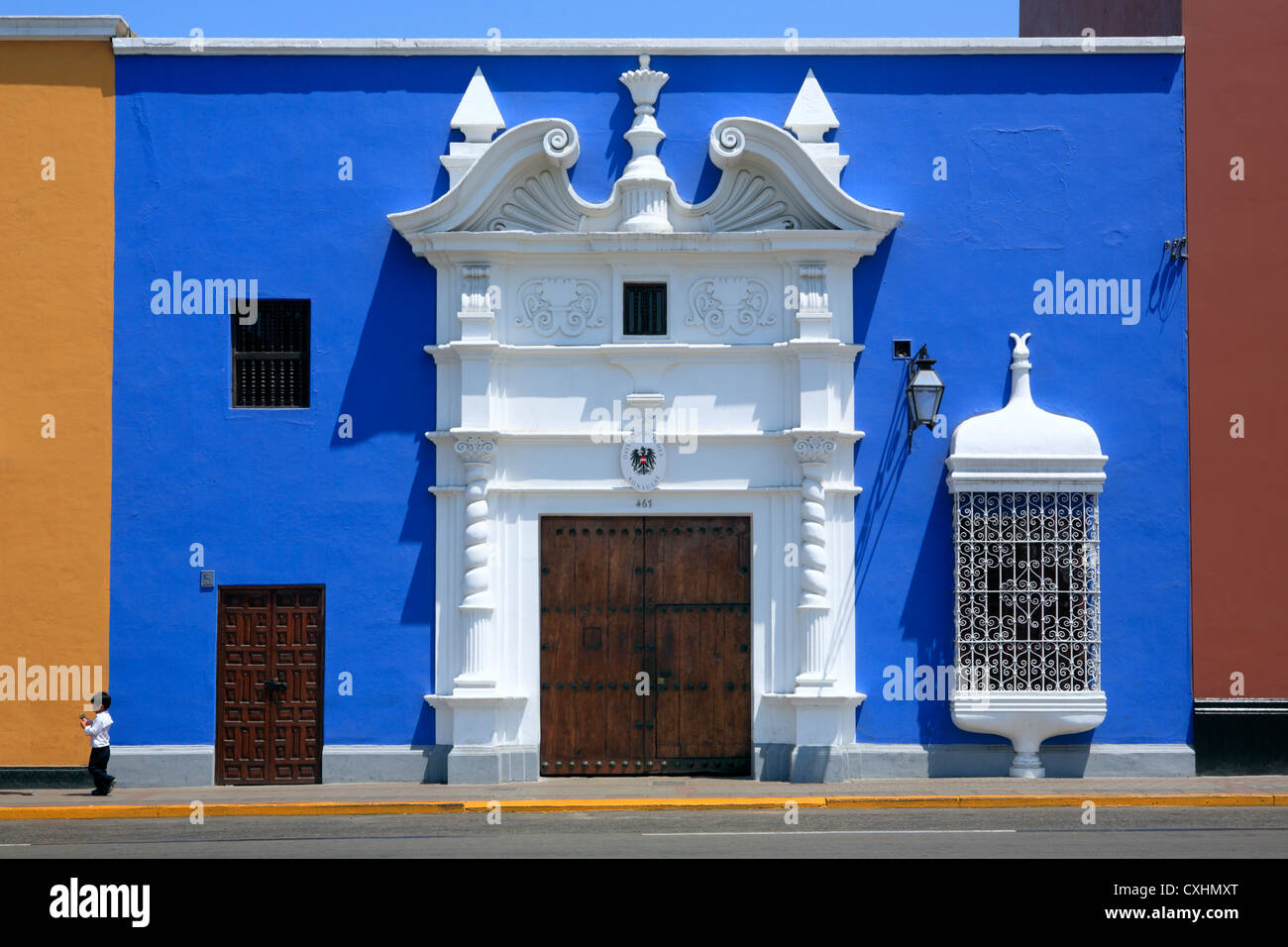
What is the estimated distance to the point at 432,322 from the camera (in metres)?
15.7

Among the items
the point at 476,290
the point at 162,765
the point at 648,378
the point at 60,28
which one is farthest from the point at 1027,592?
the point at 60,28

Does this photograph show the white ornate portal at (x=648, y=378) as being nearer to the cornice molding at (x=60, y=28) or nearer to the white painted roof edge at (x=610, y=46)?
the white painted roof edge at (x=610, y=46)

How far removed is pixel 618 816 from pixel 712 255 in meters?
5.41

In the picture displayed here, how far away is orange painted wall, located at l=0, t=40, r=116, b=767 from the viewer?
15.4 m

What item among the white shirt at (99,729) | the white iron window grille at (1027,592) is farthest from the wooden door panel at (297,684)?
the white iron window grille at (1027,592)

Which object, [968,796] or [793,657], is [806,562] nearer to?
[793,657]

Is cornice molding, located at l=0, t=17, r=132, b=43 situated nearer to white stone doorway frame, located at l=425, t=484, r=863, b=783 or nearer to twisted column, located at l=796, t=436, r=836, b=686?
white stone doorway frame, located at l=425, t=484, r=863, b=783

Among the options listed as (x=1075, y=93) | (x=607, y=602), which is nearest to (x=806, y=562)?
(x=607, y=602)

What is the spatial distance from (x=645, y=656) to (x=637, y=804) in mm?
2164

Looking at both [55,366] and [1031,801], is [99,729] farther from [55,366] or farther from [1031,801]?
[1031,801]

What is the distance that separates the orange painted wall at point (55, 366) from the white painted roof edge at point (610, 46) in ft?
2.77

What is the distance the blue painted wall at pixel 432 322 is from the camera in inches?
609

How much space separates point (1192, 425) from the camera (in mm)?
15594

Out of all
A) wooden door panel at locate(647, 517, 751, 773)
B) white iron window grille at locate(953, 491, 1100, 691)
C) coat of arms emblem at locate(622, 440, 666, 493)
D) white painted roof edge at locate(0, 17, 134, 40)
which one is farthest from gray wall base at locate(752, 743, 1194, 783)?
white painted roof edge at locate(0, 17, 134, 40)
